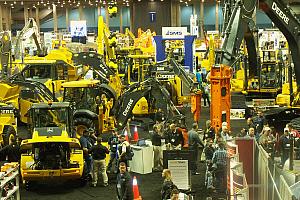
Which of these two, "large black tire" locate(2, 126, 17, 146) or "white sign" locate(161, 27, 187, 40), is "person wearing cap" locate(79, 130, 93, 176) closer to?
"large black tire" locate(2, 126, 17, 146)

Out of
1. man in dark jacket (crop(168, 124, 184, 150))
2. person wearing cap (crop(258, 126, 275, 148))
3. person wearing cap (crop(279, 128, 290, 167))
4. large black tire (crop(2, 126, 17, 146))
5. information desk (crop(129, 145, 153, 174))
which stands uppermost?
person wearing cap (crop(279, 128, 290, 167))

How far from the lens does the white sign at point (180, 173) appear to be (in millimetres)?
13608

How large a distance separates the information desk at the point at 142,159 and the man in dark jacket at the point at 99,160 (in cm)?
157

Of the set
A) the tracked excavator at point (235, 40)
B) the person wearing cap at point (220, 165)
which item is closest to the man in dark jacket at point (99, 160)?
the person wearing cap at point (220, 165)

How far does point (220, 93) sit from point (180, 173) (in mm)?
5253

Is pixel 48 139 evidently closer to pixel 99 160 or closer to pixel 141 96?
pixel 99 160

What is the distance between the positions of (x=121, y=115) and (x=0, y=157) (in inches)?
217

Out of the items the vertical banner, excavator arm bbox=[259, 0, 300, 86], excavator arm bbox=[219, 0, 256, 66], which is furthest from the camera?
excavator arm bbox=[259, 0, 300, 86]

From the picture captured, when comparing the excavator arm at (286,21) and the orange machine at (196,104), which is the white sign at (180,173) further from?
the orange machine at (196,104)

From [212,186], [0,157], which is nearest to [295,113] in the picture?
[212,186]

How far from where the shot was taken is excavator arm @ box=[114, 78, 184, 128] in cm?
2078

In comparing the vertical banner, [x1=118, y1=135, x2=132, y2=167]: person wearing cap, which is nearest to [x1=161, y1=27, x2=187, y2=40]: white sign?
[x1=118, y1=135, x2=132, y2=167]: person wearing cap

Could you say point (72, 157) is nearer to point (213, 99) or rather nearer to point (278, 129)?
point (213, 99)

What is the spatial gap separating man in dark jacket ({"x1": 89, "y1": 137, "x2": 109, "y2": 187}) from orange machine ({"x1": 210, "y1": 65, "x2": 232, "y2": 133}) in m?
4.26
